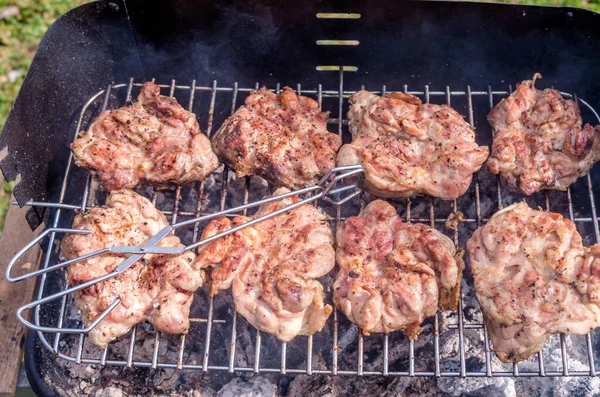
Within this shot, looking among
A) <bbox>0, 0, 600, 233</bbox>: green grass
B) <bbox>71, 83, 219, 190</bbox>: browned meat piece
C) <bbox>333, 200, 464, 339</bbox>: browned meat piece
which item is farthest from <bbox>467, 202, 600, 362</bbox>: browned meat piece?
<bbox>0, 0, 600, 233</bbox>: green grass

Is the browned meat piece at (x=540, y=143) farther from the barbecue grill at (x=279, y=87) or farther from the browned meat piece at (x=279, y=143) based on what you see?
the browned meat piece at (x=279, y=143)

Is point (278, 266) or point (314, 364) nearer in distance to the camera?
point (278, 266)

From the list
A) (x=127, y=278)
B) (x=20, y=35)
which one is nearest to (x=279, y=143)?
(x=127, y=278)

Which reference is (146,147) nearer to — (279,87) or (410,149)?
(279,87)

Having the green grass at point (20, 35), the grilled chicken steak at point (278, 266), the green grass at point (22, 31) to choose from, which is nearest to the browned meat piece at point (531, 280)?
the grilled chicken steak at point (278, 266)

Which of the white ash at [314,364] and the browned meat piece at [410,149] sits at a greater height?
the browned meat piece at [410,149]

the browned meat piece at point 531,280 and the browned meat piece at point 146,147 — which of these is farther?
the browned meat piece at point 146,147

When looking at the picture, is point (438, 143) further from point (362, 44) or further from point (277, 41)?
point (277, 41)
